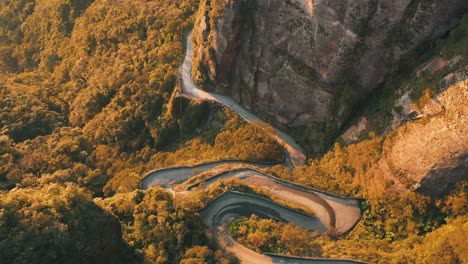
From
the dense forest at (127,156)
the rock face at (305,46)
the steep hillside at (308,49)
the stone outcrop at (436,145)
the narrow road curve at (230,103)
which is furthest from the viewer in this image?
the narrow road curve at (230,103)

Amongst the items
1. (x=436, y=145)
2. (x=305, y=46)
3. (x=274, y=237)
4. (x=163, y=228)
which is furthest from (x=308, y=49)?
(x=163, y=228)

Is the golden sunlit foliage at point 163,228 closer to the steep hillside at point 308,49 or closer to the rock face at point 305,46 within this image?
the steep hillside at point 308,49

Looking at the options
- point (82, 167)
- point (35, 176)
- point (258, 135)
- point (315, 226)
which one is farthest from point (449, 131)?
point (35, 176)

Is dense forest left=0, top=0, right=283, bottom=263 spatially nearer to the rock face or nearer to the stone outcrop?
the rock face

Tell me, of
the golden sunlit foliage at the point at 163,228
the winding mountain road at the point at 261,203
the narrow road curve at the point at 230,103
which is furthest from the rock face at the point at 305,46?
the golden sunlit foliage at the point at 163,228

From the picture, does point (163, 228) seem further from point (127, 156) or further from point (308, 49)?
point (308, 49)

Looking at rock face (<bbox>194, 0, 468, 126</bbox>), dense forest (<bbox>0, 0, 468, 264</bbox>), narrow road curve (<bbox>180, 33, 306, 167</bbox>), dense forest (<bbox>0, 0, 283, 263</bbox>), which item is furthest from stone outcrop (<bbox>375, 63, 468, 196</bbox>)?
dense forest (<bbox>0, 0, 283, 263</bbox>)
